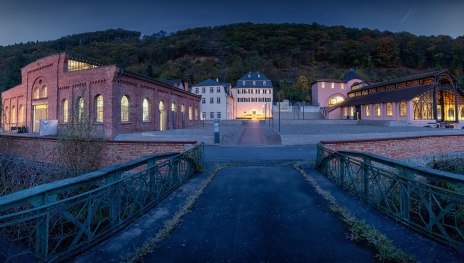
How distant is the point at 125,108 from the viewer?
23797 millimetres

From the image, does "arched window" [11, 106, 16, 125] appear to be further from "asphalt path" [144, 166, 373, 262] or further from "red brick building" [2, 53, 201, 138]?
"asphalt path" [144, 166, 373, 262]

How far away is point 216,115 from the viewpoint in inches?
2178

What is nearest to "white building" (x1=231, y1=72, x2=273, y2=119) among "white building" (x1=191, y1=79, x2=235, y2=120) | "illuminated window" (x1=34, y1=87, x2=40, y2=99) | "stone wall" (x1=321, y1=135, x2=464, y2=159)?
"white building" (x1=191, y1=79, x2=235, y2=120)

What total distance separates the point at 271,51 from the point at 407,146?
11123cm

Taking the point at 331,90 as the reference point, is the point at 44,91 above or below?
below

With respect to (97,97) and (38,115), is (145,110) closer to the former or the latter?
(97,97)

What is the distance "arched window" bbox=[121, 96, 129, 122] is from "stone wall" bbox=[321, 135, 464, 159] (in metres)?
19.0

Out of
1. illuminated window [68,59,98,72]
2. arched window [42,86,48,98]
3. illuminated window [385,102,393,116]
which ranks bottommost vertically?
illuminated window [385,102,393,116]

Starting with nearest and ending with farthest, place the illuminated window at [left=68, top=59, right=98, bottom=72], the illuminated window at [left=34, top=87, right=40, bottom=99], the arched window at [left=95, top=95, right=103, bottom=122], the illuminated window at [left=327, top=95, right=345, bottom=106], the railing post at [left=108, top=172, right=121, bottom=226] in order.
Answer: the railing post at [left=108, top=172, right=121, bottom=226], the arched window at [left=95, top=95, right=103, bottom=122], the illuminated window at [left=68, top=59, right=98, bottom=72], the illuminated window at [left=34, top=87, right=40, bottom=99], the illuminated window at [left=327, top=95, right=345, bottom=106]

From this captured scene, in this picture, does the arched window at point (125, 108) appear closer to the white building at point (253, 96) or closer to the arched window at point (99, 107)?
the arched window at point (99, 107)

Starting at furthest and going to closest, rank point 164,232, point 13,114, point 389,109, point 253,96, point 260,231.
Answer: point 253,96
point 389,109
point 13,114
point 260,231
point 164,232

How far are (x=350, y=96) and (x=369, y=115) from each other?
13.5 metres

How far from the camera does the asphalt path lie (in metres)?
3.62

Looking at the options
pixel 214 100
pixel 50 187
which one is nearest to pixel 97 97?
pixel 50 187
